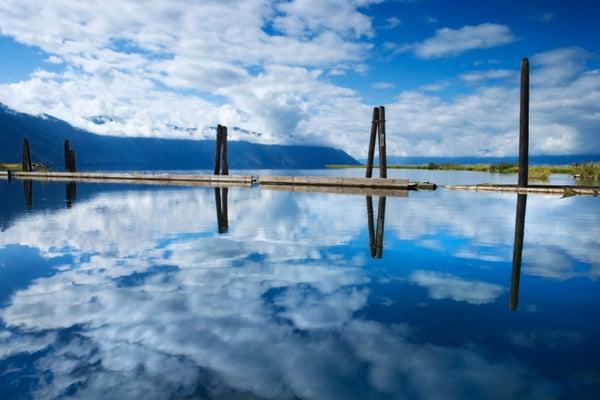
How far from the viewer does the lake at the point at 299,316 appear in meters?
4.41

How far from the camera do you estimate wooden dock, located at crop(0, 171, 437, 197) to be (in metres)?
35.2

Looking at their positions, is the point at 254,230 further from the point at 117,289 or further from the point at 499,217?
the point at 499,217

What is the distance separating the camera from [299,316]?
6.21 m

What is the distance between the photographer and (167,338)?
5430 mm

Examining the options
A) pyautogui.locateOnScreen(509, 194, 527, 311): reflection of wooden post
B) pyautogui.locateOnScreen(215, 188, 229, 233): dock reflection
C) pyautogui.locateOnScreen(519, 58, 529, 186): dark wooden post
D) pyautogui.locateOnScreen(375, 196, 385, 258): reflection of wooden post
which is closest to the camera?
pyautogui.locateOnScreen(509, 194, 527, 311): reflection of wooden post

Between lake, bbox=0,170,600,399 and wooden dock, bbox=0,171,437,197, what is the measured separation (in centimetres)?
1947

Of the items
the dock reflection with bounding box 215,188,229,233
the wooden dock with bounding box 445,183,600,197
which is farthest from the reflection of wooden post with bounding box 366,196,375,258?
the wooden dock with bounding box 445,183,600,197

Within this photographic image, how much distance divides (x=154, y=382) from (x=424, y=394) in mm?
2591

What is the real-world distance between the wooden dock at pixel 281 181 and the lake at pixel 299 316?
1947 cm

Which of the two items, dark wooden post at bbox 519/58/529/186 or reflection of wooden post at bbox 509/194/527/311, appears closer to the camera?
reflection of wooden post at bbox 509/194/527/311

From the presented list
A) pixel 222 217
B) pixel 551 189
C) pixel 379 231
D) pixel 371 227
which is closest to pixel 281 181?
pixel 551 189

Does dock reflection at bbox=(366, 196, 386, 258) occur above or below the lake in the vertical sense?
above

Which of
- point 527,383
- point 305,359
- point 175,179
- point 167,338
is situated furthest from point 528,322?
point 175,179

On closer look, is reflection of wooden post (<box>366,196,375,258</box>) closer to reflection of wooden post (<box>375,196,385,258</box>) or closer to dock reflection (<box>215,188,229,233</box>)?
reflection of wooden post (<box>375,196,385,258</box>)
